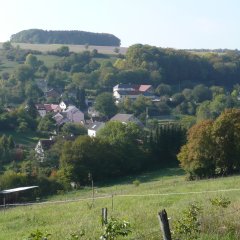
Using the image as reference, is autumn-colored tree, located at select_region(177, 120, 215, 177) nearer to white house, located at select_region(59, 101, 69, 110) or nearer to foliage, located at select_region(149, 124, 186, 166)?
foliage, located at select_region(149, 124, 186, 166)

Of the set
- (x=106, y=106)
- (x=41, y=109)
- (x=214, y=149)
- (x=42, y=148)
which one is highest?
(x=214, y=149)

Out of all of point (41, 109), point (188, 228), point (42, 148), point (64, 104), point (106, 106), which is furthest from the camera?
point (64, 104)

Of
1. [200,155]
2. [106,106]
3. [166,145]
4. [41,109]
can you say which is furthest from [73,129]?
[200,155]

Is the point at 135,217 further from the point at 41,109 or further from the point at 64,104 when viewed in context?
the point at 64,104

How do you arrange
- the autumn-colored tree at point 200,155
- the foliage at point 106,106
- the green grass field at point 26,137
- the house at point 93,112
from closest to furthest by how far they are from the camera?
the autumn-colored tree at point 200,155 → the green grass field at point 26,137 → the foliage at point 106,106 → the house at point 93,112

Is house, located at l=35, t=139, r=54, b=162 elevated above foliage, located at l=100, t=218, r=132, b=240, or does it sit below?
below

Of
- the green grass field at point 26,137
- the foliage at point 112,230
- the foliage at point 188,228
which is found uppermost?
the foliage at point 112,230

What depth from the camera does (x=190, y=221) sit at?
8.78m

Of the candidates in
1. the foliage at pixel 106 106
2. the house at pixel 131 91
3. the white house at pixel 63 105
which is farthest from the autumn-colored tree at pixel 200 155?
the house at pixel 131 91

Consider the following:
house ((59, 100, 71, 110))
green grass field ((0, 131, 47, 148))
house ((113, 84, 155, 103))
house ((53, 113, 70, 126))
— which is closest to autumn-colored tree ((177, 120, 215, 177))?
green grass field ((0, 131, 47, 148))

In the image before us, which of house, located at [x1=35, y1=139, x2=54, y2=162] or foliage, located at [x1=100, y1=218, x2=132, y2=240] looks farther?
house, located at [x1=35, y1=139, x2=54, y2=162]

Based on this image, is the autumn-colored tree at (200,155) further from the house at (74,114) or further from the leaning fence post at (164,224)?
Result: the house at (74,114)

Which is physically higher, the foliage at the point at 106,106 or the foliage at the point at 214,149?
the foliage at the point at 214,149

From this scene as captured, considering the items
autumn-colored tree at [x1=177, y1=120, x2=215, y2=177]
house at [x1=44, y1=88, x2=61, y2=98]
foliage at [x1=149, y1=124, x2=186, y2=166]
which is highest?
autumn-colored tree at [x1=177, y1=120, x2=215, y2=177]
